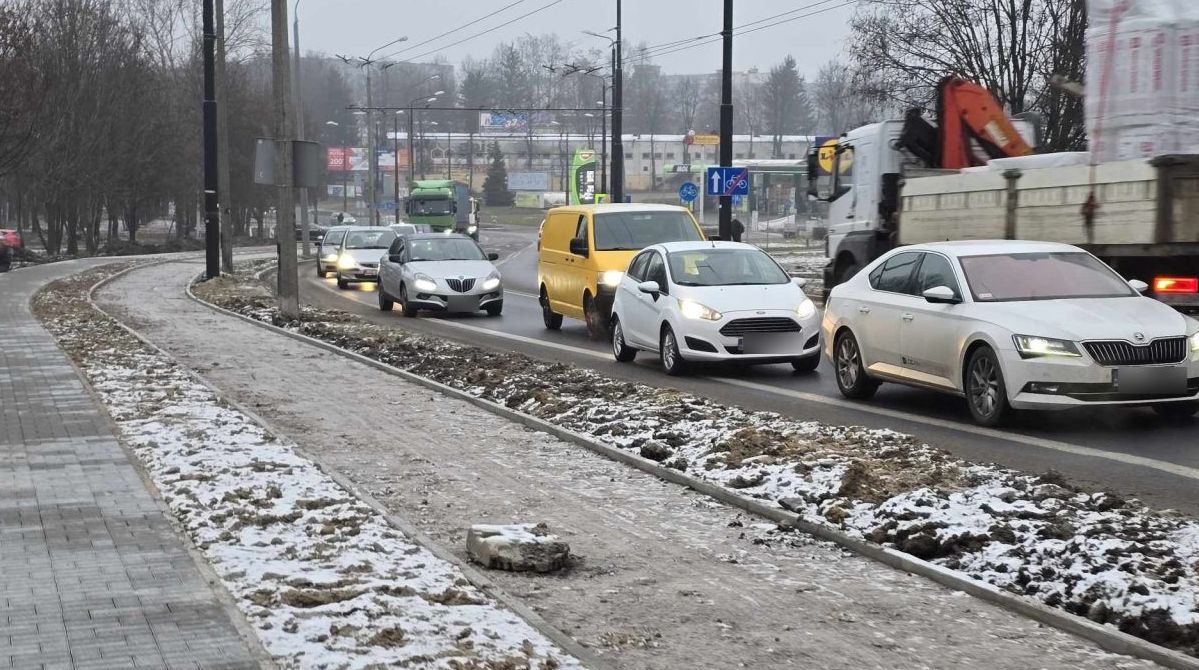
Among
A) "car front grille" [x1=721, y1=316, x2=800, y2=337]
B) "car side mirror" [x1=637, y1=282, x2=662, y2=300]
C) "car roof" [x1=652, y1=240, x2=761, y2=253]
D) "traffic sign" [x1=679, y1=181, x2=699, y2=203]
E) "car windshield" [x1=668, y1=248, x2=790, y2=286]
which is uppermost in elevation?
"traffic sign" [x1=679, y1=181, x2=699, y2=203]

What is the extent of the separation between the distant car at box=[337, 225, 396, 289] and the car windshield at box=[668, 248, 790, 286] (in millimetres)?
21169

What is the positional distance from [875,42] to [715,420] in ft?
95.4

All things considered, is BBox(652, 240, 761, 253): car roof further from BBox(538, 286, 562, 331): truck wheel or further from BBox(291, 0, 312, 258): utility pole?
BBox(291, 0, 312, 258): utility pole

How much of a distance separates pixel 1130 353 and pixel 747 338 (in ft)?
17.2

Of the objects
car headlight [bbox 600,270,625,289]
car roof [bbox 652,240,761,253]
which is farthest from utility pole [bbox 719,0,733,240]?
car roof [bbox 652,240,761,253]


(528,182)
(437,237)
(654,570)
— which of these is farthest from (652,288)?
(528,182)

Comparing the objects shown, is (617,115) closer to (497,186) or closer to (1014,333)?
(1014,333)

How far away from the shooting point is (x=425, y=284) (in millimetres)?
25547

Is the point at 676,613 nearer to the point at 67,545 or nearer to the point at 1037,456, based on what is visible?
the point at 67,545

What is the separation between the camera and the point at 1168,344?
1064 centimetres

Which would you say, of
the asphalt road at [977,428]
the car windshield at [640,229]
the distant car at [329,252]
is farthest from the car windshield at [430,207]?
the asphalt road at [977,428]

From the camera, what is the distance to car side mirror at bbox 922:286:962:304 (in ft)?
37.9

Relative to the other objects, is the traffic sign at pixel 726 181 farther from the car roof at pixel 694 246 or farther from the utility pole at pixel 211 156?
the utility pole at pixel 211 156

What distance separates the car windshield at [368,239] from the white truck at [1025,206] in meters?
19.9
